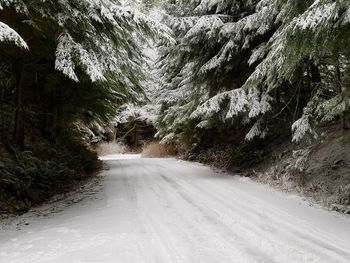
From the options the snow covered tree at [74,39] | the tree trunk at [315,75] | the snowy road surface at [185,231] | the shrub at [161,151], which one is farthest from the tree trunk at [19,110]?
the shrub at [161,151]

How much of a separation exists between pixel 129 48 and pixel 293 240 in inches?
222

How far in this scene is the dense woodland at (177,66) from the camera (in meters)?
6.42

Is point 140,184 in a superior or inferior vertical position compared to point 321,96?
inferior

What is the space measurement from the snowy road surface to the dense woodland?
5.42ft

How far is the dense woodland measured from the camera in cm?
642

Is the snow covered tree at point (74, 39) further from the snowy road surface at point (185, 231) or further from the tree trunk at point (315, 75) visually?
the tree trunk at point (315, 75)

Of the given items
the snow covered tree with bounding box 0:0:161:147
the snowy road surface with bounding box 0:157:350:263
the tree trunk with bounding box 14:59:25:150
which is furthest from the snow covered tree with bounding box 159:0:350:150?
the tree trunk with bounding box 14:59:25:150

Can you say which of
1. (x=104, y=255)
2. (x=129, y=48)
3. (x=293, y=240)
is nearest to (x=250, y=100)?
(x=129, y=48)

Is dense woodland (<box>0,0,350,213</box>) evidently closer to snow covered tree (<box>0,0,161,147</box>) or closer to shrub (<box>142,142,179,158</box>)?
snow covered tree (<box>0,0,161,147</box>)

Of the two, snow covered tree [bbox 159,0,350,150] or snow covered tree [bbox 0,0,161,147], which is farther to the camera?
snow covered tree [bbox 159,0,350,150]

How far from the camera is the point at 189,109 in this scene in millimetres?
14859

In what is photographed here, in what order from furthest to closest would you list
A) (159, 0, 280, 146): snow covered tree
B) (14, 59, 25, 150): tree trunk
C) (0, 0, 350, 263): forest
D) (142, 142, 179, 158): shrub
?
(142, 142, 179, 158): shrub < (159, 0, 280, 146): snow covered tree < (14, 59, 25, 150): tree trunk < (0, 0, 350, 263): forest

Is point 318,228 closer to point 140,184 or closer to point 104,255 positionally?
point 104,255

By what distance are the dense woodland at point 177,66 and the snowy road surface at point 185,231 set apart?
165 cm
